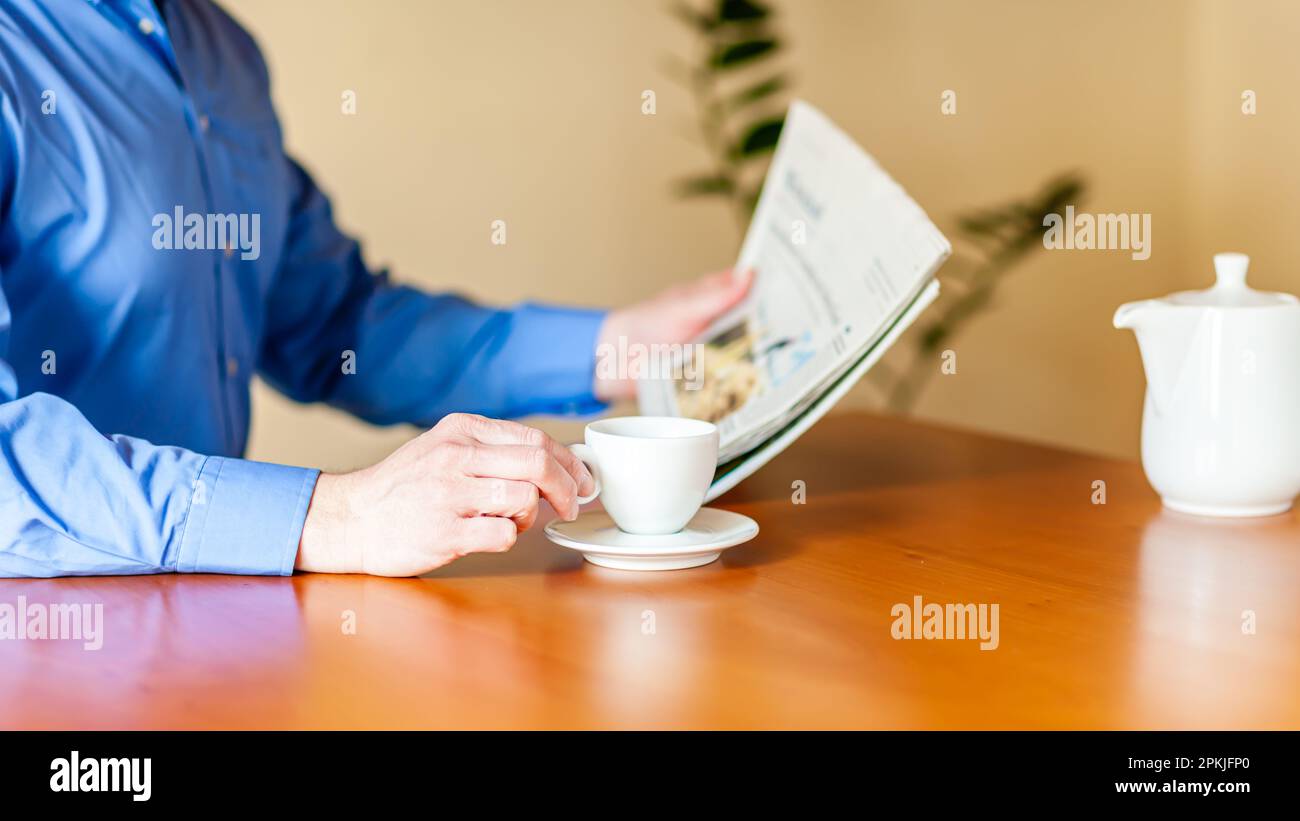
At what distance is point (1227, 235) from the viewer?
2.90m

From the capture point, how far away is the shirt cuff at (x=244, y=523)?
35.6 inches

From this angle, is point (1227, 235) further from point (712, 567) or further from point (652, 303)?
point (712, 567)

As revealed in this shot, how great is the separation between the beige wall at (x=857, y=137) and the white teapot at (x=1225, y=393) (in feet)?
6.11

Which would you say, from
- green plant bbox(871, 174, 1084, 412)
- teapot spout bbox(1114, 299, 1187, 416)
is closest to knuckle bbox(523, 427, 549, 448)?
teapot spout bbox(1114, 299, 1187, 416)

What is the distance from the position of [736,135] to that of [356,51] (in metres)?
0.80

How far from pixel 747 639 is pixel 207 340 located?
71 centimetres

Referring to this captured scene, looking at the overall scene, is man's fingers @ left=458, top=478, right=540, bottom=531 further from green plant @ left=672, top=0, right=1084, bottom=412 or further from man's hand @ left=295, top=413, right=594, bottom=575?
green plant @ left=672, top=0, right=1084, bottom=412

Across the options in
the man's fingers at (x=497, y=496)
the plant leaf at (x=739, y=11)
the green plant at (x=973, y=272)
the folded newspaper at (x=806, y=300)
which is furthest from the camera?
the green plant at (x=973, y=272)

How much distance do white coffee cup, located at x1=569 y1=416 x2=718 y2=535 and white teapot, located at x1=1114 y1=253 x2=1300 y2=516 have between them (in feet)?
1.25

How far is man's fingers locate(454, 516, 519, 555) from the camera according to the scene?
88 cm

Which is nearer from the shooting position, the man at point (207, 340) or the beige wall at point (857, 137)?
the man at point (207, 340)

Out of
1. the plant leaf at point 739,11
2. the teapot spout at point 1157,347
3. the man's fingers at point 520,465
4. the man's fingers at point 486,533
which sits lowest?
the man's fingers at point 486,533

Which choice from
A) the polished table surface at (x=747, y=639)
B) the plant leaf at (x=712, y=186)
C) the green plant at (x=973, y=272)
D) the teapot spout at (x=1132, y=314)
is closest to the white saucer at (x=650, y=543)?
the polished table surface at (x=747, y=639)

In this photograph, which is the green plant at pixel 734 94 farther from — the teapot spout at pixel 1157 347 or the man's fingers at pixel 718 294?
the teapot spout at pixel 1157 347
